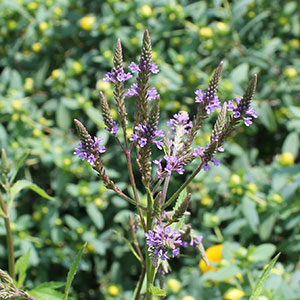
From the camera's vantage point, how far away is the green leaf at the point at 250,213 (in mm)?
1535

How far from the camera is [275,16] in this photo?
1.94m

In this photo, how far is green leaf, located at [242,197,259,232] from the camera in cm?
154

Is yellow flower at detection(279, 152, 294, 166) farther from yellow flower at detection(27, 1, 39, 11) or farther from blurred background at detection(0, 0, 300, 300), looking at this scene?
yellow flower at detection(27, 1, 39, 11)

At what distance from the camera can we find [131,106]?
1.87 metres

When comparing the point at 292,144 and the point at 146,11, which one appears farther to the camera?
the point at 146,11

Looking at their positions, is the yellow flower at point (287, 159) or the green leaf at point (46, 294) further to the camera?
the yellow flower at point (287, 159)

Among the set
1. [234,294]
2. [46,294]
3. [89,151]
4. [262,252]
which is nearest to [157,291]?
[89,151]

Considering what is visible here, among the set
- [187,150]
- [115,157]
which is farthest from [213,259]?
[187,150]

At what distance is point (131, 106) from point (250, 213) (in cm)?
67

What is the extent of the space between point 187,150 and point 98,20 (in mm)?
1406

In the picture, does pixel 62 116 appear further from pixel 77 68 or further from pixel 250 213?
pixel 250 213

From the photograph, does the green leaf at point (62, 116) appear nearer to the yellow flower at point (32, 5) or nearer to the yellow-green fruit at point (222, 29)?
the yellow flower at point (32, 5)

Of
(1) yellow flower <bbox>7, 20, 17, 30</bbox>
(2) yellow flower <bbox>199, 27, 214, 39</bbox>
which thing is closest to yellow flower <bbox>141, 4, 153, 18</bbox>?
(2) yellow flower <bbox>199, 27, 214, 39</bbox>

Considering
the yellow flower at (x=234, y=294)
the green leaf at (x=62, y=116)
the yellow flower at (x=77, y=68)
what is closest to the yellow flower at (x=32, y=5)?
the yellow flower at (x=77, y=68)
